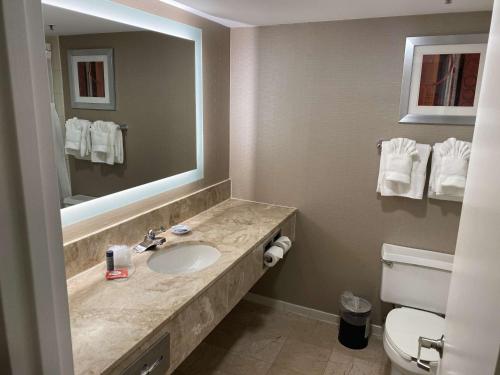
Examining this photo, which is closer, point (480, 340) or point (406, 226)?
point (480, 340)

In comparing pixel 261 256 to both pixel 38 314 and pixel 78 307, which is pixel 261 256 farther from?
pixel 38 314

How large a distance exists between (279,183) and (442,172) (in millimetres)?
1055

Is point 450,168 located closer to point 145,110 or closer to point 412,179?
point 412,179

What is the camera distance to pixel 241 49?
2.62 meters

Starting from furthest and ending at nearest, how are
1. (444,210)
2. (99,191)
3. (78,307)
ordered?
(444,210)
(99,191)
(78,307)

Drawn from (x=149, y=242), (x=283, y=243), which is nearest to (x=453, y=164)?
(x=283, y=243)

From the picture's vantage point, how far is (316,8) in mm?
2020

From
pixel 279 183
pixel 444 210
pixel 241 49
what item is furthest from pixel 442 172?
pixel 241 49

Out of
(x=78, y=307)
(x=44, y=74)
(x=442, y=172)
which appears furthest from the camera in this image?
(x=442, y=172)

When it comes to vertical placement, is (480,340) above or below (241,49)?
below

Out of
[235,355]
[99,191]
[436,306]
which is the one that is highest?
[99,191]

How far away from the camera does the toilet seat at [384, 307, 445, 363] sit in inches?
76.0

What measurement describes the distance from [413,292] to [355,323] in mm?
442

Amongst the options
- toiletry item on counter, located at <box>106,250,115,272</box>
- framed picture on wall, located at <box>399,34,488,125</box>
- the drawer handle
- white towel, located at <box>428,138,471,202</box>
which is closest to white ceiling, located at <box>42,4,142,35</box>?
toiletry item on counter, located at <box>106,250,115,272</box>
